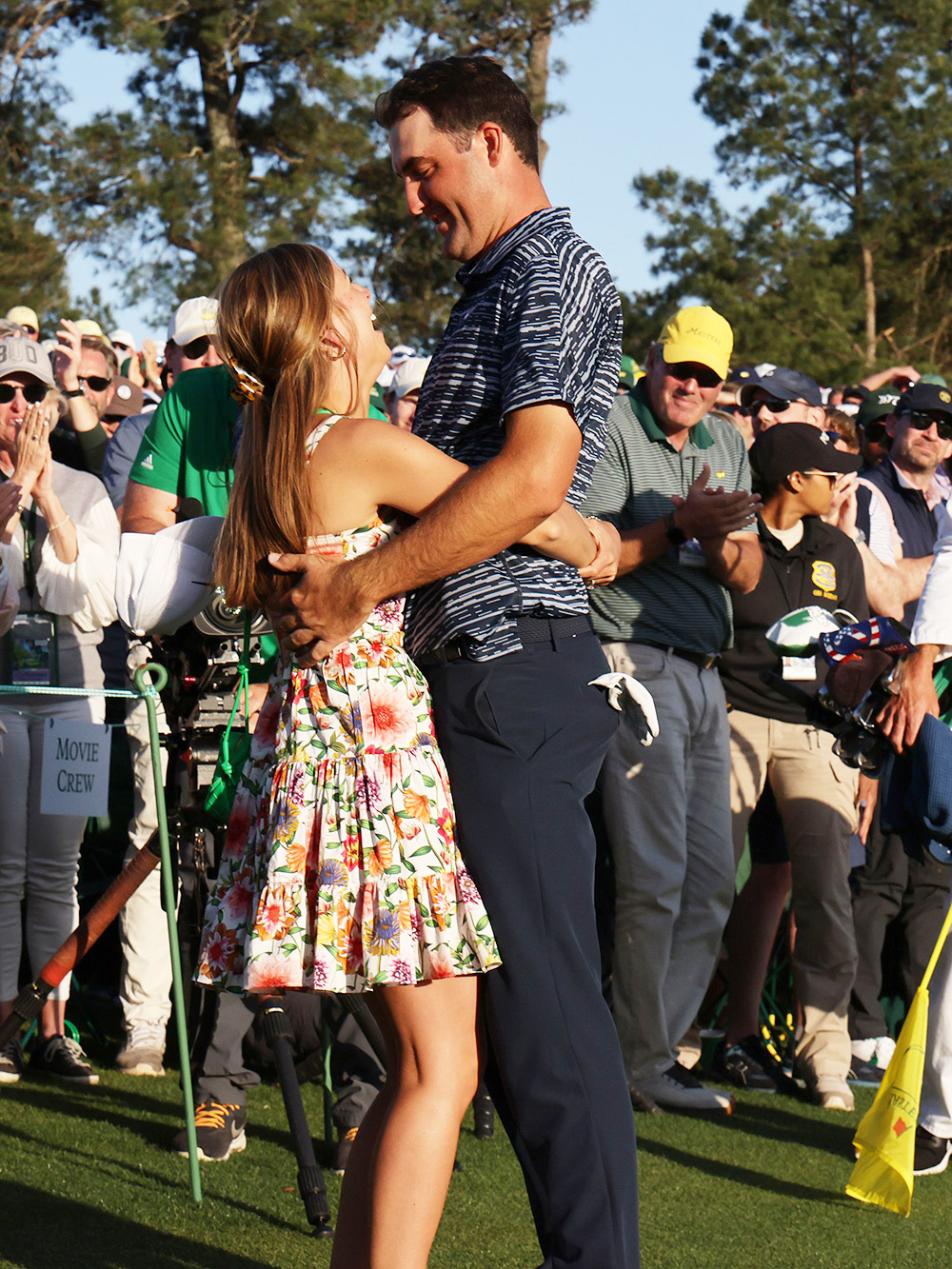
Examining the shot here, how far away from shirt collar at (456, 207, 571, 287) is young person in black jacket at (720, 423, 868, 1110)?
315cm

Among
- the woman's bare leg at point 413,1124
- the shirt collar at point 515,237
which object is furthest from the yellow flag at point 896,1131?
the shirt collar at point 515,237

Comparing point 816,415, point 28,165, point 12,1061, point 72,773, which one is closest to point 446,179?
point 72,773

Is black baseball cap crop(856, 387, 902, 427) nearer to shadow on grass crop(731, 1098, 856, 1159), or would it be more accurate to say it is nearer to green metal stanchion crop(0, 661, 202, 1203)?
shadow on grass crop(731, 1098, 856, 1159)

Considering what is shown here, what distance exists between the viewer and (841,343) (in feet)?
62.3

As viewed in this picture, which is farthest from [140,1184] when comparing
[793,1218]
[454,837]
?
[454,837]

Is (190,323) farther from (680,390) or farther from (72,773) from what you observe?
(72,773)

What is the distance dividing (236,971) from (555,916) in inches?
21.8

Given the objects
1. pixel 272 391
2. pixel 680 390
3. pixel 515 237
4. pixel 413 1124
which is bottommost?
pixel 413 1124

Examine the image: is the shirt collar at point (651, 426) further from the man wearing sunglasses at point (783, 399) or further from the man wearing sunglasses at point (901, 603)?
the man wearing sunglasses at point (783, 399)

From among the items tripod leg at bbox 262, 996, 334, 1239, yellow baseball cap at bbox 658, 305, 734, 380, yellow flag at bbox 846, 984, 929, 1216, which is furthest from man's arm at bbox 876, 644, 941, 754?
yellow baseball cap at bbox 658, 305, 734, 380

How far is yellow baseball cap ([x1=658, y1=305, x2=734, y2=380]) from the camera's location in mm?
5414

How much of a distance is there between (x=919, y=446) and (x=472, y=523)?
5.00 m

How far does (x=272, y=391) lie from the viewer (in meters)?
2.71

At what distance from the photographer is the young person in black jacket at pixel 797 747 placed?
5.76 metres
